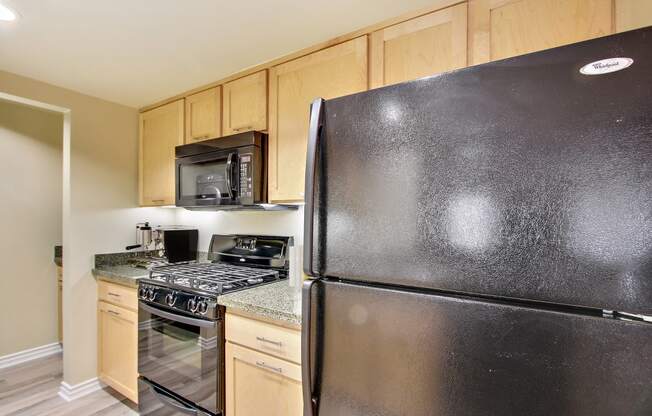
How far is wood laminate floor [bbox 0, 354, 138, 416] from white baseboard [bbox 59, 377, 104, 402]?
0.03 m

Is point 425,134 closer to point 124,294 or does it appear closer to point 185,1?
point 185,1

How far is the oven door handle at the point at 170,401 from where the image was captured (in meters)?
A: 1.69

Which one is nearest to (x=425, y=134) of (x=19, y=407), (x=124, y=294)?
(x=124, y=294)

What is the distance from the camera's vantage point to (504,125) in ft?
2.34

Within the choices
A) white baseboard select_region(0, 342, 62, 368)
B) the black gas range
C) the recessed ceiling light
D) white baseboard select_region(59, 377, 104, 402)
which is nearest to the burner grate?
the black gas range

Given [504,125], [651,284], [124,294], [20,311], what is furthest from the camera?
[20,311]

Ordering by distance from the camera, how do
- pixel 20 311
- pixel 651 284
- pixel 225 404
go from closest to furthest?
pixel 651 284, pixel 225 404, pixel 20 311

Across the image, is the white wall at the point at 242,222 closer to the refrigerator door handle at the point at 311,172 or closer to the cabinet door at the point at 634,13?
the refrigerator door handle at the point at 311,172

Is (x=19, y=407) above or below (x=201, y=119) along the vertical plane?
below

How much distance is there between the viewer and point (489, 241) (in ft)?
2.38

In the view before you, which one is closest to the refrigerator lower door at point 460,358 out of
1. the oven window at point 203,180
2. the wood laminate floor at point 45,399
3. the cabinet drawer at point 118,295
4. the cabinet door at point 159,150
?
the oven window at point 203,180

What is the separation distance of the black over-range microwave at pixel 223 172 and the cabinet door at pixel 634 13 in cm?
161

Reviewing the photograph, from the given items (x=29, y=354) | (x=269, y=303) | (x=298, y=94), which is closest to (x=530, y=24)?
(x=298, y=94)

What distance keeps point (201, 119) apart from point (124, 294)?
4.34ft
